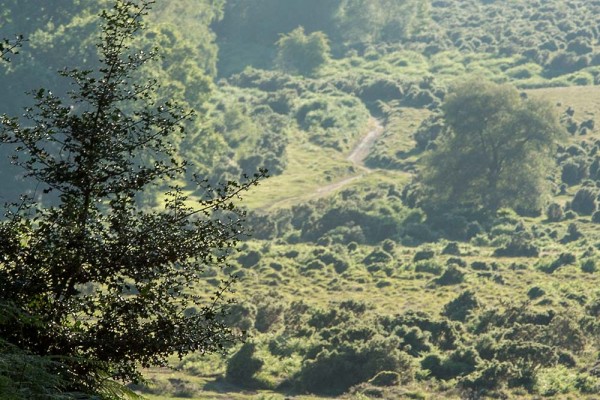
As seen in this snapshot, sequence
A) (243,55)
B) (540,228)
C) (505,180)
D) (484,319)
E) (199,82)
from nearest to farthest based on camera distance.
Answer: (484,319)
(540,228)
(505,180)
(199,82)
(243,55)

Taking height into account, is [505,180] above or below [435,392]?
above

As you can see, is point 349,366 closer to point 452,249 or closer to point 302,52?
point 452,249

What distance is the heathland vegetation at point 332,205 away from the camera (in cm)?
1808

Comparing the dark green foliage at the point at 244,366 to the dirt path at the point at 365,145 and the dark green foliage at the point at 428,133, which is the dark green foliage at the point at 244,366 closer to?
the dirt path at the point at 365,145

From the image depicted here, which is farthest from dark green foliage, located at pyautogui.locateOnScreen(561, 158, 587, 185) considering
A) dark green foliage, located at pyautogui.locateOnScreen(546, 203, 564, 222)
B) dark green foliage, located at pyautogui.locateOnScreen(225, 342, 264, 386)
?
dark green foliage, located at pyautogui.locateOnScreen(225, 342, 264, 386)

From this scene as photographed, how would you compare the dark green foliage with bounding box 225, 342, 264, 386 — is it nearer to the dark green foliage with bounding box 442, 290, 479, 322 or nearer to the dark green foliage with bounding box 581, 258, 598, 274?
the dark green foliage with bounding box 442, 290, 479, 322

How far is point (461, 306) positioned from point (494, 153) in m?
29.4

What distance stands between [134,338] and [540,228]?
61.6 metres

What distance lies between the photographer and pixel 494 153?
3250 inches

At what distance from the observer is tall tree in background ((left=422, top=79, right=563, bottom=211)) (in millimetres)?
81562

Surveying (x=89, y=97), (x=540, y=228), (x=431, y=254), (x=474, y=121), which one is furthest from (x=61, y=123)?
(x=474, y=121)

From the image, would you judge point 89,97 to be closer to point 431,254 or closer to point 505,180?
point 431,254

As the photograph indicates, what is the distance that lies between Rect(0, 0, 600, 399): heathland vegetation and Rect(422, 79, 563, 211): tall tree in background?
0.51 feet

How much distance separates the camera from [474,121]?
8319cm
